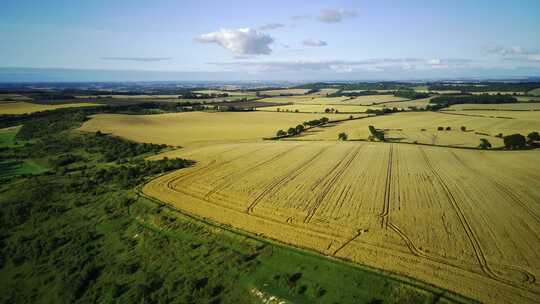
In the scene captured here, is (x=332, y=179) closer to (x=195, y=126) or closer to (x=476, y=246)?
(x=476, y=246)

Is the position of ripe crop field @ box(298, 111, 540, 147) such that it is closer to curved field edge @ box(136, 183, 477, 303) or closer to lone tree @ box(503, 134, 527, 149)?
lone tree @ box(503, 134, 527, 149)

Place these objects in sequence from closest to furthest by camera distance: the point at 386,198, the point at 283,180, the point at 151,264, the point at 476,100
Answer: the point at 151,264
the point at 386,198
the point at 283,180
the point at 476,100

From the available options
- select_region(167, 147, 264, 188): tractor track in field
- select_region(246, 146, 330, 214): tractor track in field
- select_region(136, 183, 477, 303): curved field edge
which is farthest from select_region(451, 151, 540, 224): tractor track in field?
select_region(167, 147, 264, 188): tractor track in field

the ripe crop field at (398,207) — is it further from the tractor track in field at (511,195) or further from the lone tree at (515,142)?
the lone tree at (515,142)

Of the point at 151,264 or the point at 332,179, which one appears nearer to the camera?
the point at 151,264

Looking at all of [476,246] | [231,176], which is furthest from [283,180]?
[476,246]

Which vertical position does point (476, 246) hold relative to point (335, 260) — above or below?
above

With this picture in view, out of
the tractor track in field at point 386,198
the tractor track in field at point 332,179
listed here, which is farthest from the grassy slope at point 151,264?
the tractor track in field at point 386,198
